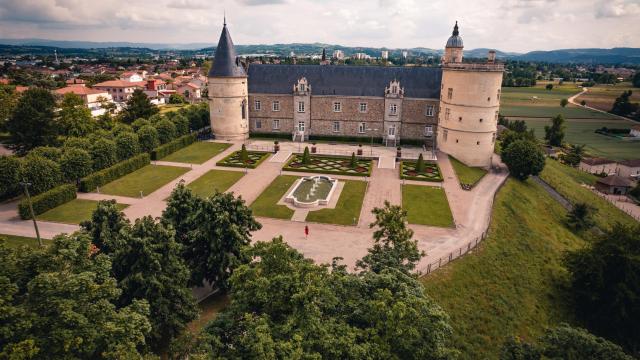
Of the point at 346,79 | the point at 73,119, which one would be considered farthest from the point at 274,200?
the point at 73,119

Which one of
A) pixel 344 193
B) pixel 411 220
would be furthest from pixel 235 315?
pixel 344 193

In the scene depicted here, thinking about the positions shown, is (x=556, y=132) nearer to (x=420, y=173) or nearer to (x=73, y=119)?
(x=420, y=173)

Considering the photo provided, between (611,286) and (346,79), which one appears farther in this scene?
(346,79)

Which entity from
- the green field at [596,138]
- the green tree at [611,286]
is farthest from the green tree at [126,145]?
the green field at [596,138]

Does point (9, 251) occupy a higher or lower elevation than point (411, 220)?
higher

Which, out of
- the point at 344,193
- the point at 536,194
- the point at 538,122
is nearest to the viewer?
the point at 344,193

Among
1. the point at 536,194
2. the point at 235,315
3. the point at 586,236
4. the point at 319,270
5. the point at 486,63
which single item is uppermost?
the point at 486,63

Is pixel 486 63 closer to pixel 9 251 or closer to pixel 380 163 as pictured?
pixel 380 163

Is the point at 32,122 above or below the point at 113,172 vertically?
above
